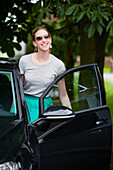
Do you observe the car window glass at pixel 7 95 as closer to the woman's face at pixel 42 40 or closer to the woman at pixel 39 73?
the woman at pixel 39 73

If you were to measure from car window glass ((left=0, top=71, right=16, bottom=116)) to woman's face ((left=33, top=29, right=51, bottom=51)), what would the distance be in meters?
0.61

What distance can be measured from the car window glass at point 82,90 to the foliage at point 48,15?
101 centimetres

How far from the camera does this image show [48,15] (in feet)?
15.4

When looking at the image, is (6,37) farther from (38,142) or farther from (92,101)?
(38,142)

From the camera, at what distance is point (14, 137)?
245 centimetres

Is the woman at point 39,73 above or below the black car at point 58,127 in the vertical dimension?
above

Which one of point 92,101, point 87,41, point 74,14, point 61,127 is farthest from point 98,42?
point 61,127

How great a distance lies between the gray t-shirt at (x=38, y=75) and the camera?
338 centimetres

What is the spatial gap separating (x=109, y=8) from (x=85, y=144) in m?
2.28

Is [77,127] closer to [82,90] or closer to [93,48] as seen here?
[82,90]

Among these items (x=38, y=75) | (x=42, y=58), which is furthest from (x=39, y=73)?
(x=42, y=58)

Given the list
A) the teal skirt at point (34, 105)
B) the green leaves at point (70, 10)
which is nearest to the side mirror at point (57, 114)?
the teal skirt at point (34, 105)

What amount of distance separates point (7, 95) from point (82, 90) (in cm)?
95

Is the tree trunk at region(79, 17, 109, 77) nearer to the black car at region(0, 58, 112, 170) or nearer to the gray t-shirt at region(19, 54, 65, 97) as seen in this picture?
the black car at region(0, 58, 112, 170)
